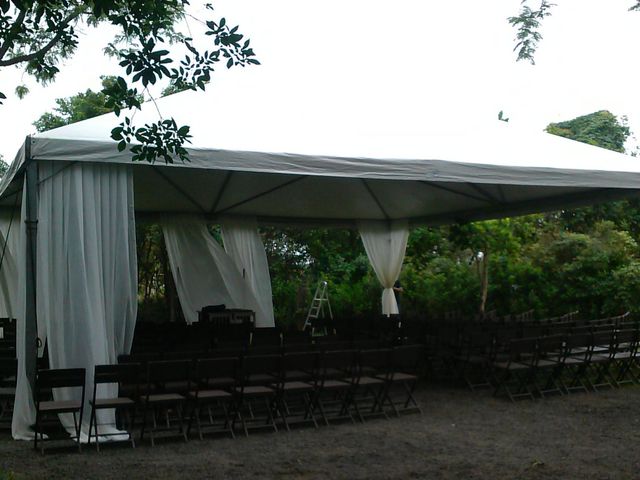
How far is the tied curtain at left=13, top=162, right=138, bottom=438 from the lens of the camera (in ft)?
20.9

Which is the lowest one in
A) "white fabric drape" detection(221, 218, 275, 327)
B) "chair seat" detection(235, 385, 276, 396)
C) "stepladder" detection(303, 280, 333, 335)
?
"stepladder" detection(303, 280, 333, 335)

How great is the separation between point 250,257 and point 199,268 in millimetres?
1040

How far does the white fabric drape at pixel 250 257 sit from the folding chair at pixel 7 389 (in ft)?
18.5

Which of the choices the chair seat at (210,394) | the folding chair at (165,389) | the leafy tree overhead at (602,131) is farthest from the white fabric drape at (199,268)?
the leafy tree overhead at (602,131)

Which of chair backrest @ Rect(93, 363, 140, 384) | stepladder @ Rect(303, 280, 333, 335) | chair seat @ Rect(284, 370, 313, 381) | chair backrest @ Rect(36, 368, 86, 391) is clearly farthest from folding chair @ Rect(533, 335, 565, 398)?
stepladder @ Rect(303, 280, 333, 335)

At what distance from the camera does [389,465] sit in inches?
213

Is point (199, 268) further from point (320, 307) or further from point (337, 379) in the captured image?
point (337, 379)

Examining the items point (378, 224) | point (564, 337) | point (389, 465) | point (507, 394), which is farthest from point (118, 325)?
point (378, 224)

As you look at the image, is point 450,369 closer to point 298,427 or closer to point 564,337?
point 564,337

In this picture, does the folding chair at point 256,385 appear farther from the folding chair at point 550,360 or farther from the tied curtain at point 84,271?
the folding chair at point 550,360

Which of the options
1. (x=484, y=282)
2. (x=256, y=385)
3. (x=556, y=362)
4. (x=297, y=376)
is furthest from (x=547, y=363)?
A: (x=484, y=282)

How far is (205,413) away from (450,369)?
3.63 meters

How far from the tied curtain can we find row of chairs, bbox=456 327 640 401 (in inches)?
169

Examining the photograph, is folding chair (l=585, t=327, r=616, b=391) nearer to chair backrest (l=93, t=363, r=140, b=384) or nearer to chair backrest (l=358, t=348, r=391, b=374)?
chair backrest (l=358, t=348, r=391, b=374)
